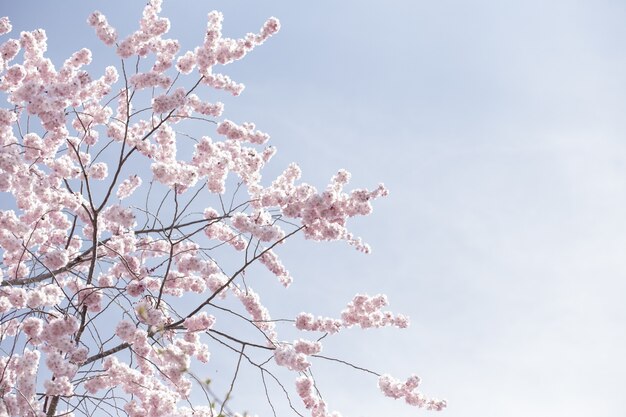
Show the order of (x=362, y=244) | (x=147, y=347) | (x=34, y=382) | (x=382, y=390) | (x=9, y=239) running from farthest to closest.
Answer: (x=362, y=244), (x=382, y=390), (x=9, y=239), (x=147, y=347), (x=34, y=382)

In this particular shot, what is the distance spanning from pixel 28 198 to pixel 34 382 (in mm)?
2698

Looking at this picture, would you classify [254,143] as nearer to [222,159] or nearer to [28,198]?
[222,159]

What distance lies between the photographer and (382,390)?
288 inches

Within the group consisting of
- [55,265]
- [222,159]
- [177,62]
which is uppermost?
[177,62]

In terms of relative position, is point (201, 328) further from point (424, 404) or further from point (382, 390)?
point (424, 404)

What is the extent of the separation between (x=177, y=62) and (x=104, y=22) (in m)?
0.93

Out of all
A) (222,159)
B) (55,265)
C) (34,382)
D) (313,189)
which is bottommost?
(34,382)

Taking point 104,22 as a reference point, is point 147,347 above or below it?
below

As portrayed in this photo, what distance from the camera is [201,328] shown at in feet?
21.5

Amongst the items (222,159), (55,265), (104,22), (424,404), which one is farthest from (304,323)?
(104,22)

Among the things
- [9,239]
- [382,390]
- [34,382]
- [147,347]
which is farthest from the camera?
[382,390]

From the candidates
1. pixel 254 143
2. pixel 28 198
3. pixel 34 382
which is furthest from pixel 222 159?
pixel 34 382

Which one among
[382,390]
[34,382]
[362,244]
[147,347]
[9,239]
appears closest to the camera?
[34,382]

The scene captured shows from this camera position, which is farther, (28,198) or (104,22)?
(28,198)
